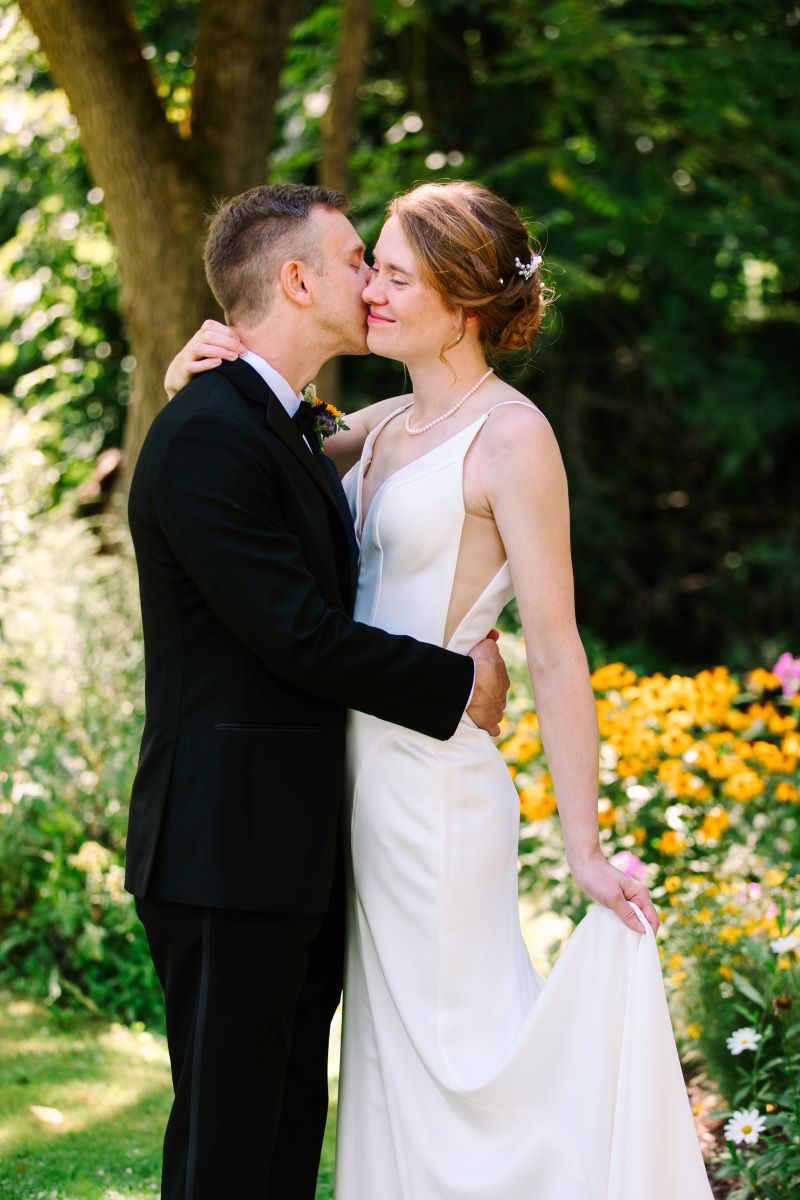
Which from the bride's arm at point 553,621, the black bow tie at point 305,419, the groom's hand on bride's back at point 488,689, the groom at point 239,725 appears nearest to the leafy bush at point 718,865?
the bride's arm at point 553,621

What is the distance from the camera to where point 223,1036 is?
2.30 m

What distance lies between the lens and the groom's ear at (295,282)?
2.56 m

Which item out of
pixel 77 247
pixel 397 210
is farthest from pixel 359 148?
pixel 397 210

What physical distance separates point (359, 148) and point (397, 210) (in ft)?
21.0

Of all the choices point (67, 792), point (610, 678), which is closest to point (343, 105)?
point (610, 678)

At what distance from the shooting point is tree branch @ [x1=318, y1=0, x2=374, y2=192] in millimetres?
6152

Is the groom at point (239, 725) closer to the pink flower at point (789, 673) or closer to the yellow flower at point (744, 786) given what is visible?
the yellow flower at point (744, 786)

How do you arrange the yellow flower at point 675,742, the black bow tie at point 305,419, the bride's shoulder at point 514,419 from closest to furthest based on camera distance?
the bride's shoulder at point 514,419 → the black bow tie at point 305,419 → the yellow flower at point 675,742

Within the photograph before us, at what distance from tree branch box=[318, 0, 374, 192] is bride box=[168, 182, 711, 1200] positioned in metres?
3.84

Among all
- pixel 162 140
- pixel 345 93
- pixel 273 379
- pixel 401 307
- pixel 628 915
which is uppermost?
pixel 345 93

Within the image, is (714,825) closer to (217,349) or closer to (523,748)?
(523,748)

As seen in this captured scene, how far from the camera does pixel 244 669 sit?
7.72 ft

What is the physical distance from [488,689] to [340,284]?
33.6 inches

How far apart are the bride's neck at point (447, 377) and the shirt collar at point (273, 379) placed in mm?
284
